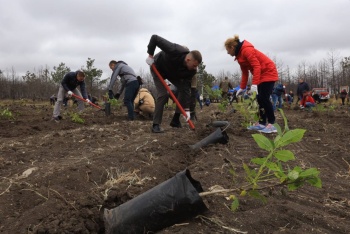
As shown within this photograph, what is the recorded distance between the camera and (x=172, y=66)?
513 cm

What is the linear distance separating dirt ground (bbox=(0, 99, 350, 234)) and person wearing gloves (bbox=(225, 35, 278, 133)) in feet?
1.57

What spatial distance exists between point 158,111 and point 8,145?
2.26m

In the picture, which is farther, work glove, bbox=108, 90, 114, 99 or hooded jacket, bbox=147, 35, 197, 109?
work glove, bbox=108, 90, 114, 99

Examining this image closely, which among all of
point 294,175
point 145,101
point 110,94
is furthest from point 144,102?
point 294,175

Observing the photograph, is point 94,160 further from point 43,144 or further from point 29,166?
point 43,144

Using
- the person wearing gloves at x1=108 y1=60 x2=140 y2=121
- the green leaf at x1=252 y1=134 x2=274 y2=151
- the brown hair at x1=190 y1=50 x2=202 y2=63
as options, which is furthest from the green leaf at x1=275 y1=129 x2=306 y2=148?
the person wearing gloves at x1=108 y1=60 x2=140 y2=121

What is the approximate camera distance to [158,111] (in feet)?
17.3

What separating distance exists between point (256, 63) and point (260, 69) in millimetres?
160

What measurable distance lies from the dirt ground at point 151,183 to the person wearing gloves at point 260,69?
0.48 meters

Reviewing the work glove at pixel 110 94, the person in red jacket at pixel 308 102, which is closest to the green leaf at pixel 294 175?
the work glove at pixel 110 94

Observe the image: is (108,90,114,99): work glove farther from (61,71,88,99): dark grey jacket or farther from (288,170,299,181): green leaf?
(288,170,299,181): green leaf

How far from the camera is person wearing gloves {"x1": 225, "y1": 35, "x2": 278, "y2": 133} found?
483 cm

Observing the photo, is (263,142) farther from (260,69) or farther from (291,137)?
(260,69)

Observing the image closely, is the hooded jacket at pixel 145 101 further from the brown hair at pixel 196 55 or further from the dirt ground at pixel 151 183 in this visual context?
the brown hair at pixel 196 55
